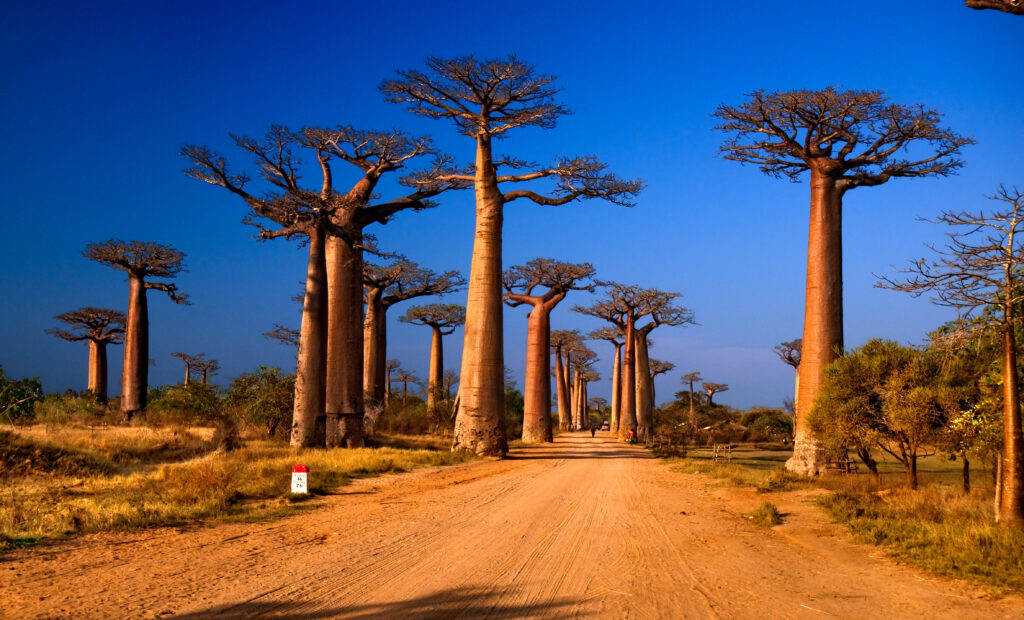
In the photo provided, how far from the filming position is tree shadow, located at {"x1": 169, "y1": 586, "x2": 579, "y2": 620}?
13.0 feet

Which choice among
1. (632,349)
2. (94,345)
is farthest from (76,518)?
(94,345)

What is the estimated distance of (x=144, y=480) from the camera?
31.3 feet

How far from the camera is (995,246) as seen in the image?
659 cm

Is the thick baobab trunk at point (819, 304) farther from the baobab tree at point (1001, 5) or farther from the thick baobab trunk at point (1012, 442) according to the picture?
the baobab tree at point (1001, 5)

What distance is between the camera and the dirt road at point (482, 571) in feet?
13.7

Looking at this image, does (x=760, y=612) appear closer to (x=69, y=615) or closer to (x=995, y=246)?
(x=69, y=615)

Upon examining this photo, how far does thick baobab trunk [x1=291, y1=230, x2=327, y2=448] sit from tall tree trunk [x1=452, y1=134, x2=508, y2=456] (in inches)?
136

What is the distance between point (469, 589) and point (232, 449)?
37.9 feet

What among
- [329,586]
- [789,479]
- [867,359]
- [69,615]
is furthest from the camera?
[789,479]

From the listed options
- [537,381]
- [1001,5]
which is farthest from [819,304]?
[537,381]

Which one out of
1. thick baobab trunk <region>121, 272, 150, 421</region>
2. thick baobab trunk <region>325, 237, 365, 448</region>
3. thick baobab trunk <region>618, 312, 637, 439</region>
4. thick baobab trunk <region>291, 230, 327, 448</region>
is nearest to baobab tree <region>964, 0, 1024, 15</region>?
thick baobab trunk <region>291, 230, 327, 448</region>

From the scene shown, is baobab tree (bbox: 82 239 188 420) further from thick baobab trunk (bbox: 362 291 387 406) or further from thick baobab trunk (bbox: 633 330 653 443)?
thick baobab trunk (bbox: 633 330 653 443)

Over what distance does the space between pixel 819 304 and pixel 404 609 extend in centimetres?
1170

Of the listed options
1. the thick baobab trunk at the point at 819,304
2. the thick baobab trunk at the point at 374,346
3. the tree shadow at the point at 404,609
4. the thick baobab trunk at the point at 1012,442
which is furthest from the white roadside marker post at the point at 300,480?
the thick baobab trunk at the point at 374,346
